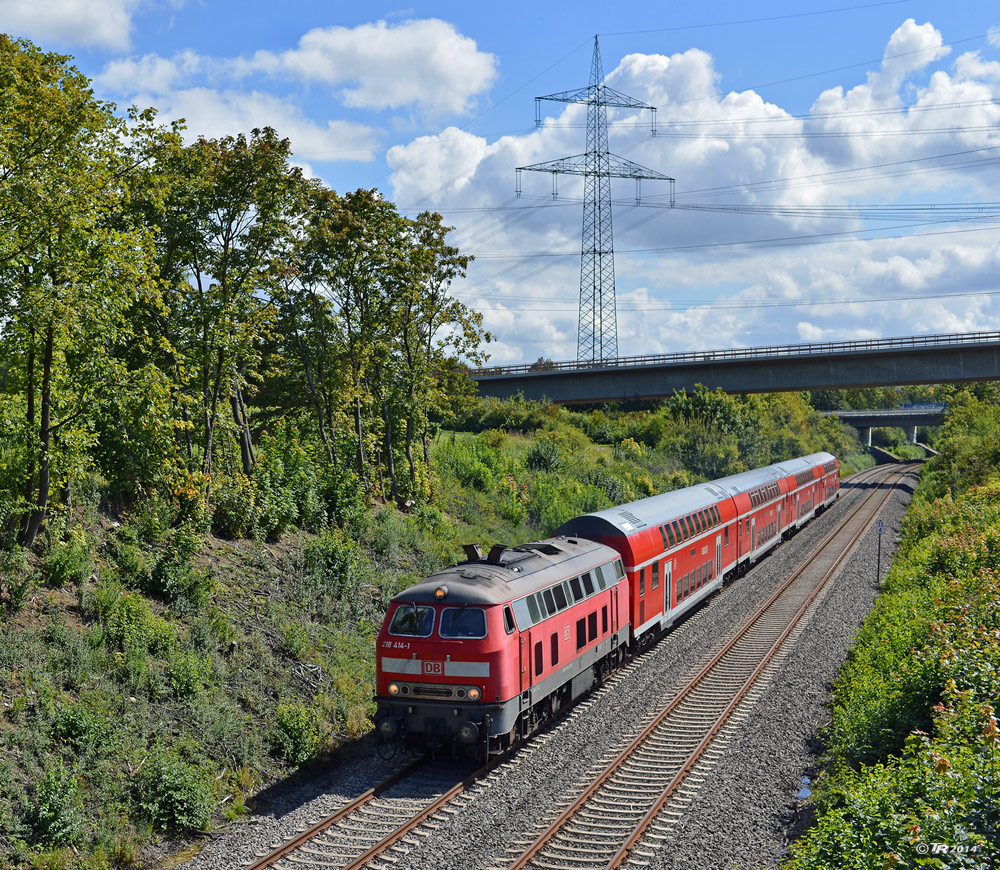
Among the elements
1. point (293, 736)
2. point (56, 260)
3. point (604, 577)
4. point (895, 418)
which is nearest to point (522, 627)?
point (293, 736)

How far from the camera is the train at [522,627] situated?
1465 centimetres

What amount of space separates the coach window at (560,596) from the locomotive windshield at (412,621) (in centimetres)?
291

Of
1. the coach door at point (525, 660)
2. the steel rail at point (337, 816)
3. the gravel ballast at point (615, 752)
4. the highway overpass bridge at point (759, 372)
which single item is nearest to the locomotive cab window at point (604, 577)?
the gravel ballast at point (615, 752)

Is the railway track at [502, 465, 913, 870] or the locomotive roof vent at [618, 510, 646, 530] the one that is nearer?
the railway track at [502, 465, 913, 870]

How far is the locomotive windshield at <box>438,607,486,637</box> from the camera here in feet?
48.3

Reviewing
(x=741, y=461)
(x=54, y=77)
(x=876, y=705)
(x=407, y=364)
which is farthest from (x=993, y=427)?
(x=54, y=77)

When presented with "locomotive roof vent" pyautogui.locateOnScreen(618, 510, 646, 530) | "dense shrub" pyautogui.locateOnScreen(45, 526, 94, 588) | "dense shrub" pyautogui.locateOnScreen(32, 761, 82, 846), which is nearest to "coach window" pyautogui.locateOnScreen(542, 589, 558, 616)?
"locomotive roof vent" pyautogui.locateOnScreen(618, 510, 646, 530)

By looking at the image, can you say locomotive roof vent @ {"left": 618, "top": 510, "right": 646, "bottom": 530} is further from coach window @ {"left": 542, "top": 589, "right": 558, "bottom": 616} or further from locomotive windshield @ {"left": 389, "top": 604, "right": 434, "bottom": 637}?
locomotive windshield @ {"left": 389, "top": 604, "right": 434, "bottom": 637}

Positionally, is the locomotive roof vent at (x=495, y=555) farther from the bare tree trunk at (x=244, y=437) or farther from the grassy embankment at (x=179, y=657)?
the bare tree trunk at (x=244, y=437)

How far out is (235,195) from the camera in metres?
21.0

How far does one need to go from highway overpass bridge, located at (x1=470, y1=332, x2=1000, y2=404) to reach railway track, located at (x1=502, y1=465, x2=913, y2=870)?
35063mm

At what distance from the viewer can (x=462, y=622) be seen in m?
14.8

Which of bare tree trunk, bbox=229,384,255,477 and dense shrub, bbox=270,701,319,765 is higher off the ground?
bare tree trunk, bbox=229,384,255,477

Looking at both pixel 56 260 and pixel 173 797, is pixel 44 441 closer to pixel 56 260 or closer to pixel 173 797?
pixel 56 260
